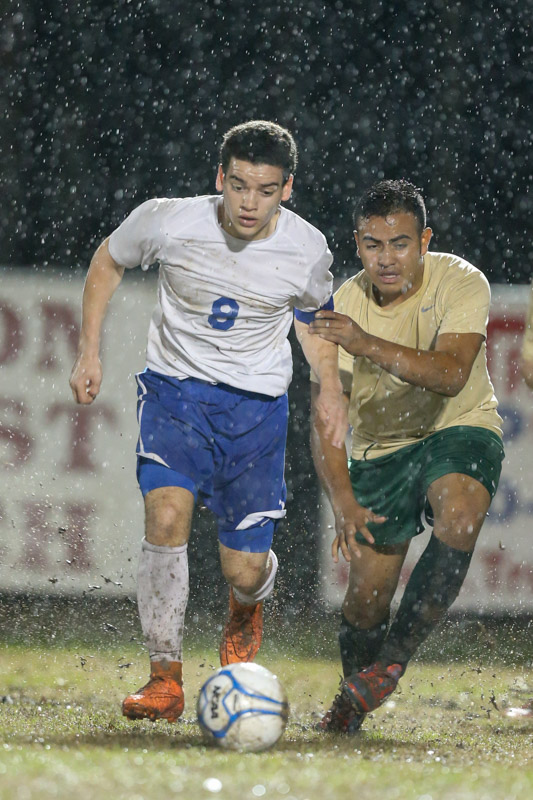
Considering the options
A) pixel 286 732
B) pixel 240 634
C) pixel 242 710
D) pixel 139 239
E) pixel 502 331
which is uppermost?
pixel 139 239

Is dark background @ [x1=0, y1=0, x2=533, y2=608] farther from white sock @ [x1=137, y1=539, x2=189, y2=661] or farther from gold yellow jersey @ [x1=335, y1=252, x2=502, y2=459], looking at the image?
white sock @ [x1=137, y1=539, x2=189, y2=661]

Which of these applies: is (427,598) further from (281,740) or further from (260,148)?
(260,148)

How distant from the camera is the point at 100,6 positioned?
7102 mm

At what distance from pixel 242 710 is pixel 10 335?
3.57m

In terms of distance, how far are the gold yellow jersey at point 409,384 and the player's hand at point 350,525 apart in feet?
1.75

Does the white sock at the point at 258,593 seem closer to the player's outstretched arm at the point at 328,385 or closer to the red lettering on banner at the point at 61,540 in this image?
the player's outstretched arm at the point at 328,385

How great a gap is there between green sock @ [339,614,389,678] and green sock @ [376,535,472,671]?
0.40m

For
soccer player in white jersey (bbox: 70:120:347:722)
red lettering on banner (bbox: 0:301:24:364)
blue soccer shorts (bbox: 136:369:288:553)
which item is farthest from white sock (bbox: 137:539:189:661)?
red lettering on banner (bbox: 0:301:24:364)

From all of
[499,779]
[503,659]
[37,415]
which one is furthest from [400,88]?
[499,779]

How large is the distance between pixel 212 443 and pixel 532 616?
9.51 ft

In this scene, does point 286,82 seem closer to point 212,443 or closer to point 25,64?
point 25,64

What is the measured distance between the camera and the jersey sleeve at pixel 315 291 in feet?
13.9

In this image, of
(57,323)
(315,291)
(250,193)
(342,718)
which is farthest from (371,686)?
(57,323)

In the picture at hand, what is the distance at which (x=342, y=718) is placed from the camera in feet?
14.0
